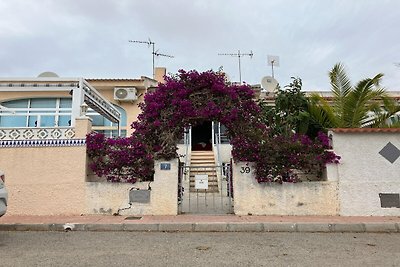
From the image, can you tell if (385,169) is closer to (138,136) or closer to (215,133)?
(138,136)

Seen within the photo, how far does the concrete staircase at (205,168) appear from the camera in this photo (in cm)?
1195

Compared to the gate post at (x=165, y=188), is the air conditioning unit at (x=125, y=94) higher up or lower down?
higher up

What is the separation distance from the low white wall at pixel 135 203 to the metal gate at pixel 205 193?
37 cm

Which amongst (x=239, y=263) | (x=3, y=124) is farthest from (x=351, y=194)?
(x=3, y=124)

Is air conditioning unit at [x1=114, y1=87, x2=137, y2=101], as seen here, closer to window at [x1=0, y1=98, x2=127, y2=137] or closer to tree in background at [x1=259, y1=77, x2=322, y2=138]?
window at [x1=0, y1=98, x2=127, y2=137]

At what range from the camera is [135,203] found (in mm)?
8273

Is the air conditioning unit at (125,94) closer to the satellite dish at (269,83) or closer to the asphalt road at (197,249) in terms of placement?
the satellite dish at (269,83)

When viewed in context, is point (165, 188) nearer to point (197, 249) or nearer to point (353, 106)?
point (197, 249)

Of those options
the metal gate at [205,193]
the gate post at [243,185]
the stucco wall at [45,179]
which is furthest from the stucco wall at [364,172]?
the stucco wall at [45,179]

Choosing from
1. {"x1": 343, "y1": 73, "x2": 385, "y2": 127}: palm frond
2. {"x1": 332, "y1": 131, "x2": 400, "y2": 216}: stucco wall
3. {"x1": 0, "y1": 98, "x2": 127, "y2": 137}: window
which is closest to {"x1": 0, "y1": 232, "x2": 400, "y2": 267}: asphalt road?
{"x1": 332, "y1": 131, "x2": 400, "y2": 216}: stucco wall

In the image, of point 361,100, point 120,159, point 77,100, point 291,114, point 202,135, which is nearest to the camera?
point 120,159

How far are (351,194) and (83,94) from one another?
8.04 m

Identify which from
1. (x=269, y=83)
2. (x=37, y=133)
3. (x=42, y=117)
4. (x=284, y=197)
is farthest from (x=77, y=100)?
(x=269, y=83)

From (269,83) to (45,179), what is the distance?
1297cm
